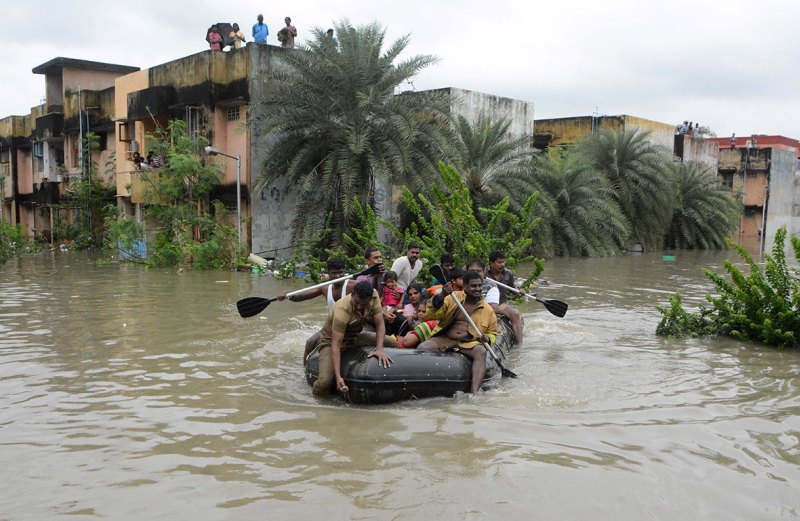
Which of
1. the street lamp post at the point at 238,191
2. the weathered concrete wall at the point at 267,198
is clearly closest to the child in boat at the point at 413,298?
the weathered concrete wall at the point at 267,198

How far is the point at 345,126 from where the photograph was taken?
61.1 ft

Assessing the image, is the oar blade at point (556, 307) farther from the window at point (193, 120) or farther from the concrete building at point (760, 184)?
the concrete building at point (760, 184)

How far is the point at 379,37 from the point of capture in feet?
60.6

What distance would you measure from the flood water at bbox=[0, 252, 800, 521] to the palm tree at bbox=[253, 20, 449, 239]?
26.2 ft

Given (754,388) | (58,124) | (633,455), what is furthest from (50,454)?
(58,124)

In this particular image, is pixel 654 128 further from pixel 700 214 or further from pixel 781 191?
pixel 781 191

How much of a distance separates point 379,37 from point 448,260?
9.91 m

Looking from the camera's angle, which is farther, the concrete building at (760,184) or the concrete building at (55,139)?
the concrete building at (760,184)

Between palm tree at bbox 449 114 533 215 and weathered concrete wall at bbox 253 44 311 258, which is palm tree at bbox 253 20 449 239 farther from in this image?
palm tree at bbox 449 114 533 215

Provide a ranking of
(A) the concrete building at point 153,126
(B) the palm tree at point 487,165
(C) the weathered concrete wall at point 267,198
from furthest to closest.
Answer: (B) the palm tree at point 487,165
(A) the concrete building at point 153,126
(C) the weathered concrete wall at point 267,198

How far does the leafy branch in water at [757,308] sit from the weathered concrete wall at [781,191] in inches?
1224

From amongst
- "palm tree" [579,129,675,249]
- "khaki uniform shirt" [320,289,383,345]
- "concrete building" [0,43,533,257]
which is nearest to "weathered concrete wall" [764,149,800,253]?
"palm tree" [579,129,675,249]

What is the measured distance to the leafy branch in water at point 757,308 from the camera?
9.80 m

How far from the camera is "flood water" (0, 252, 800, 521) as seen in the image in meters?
4.88
